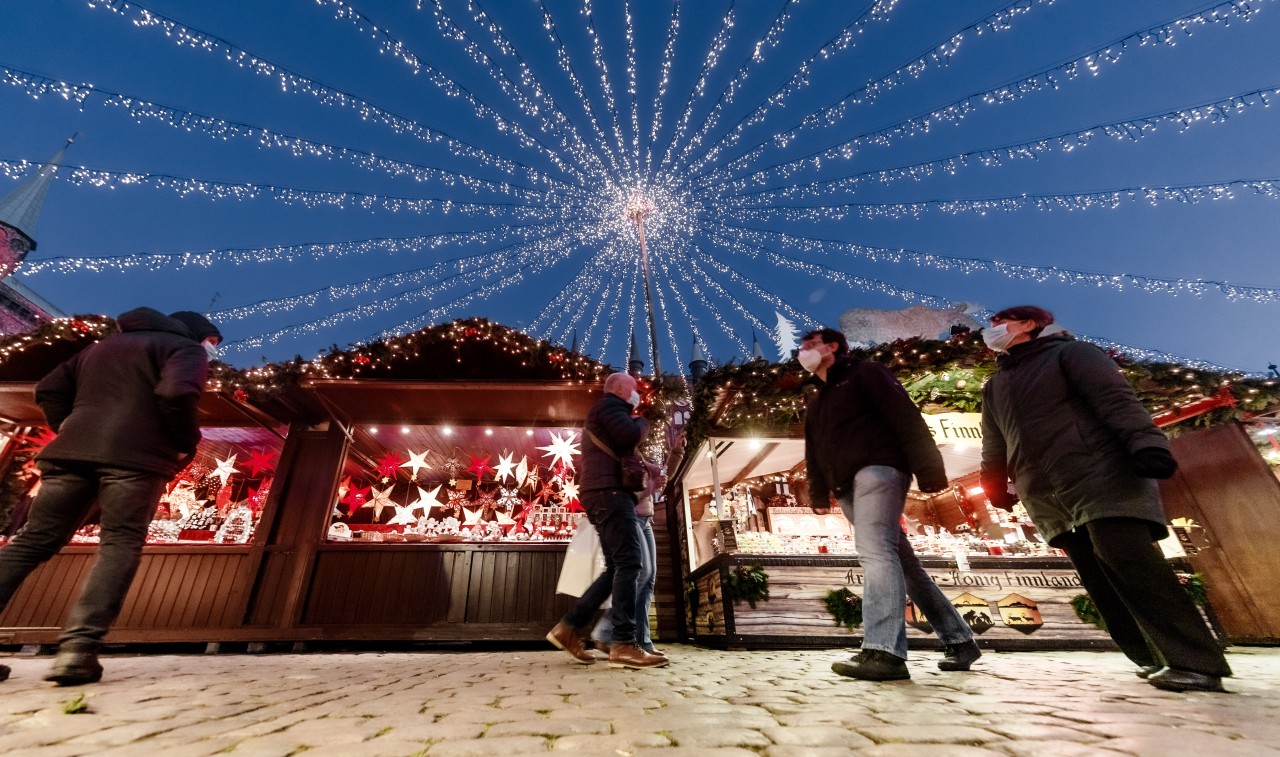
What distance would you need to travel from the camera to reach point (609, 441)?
3.43 metres

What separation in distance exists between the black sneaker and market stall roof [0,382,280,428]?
24.8ft

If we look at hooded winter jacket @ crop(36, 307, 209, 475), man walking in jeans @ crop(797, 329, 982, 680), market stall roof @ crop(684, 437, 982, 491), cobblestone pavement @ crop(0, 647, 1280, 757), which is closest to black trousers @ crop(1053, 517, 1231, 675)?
cobblestone pavement @ crop(0, 647, 1280, 757)

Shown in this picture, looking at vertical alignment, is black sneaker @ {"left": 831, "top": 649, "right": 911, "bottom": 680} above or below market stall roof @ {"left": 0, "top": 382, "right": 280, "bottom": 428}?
below

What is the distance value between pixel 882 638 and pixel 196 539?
7.81 metres

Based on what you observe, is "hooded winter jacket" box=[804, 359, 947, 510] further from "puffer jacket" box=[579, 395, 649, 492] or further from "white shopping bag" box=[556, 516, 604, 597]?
"white shopping bag" box=[556, 516, 604, 597]

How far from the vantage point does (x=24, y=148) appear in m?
48.1

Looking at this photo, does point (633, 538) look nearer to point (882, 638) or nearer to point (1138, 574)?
point (882, 638)

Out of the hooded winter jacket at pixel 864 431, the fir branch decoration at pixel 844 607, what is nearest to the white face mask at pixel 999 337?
the hooded winter jacket at pixel 864 431

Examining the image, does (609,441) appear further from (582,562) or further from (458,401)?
(458,401)

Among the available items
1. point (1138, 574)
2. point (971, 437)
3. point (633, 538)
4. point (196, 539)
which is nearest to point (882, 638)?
point (1138, 574)

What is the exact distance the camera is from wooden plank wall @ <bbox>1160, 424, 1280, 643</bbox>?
5.23m

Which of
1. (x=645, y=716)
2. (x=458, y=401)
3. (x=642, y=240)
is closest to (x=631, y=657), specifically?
(x=645, y=716)

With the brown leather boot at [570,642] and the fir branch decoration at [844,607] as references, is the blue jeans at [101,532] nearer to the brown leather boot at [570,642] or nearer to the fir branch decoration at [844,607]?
the brown leather boot at [570,642]

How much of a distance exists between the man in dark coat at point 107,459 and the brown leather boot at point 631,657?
8.48 ft
